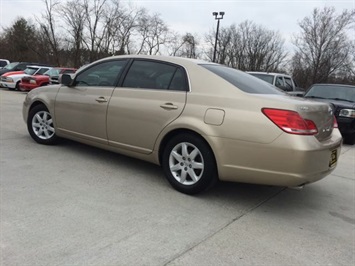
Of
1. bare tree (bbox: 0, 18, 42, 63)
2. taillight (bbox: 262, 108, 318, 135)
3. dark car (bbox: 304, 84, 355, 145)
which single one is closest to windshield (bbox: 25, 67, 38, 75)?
dark car (bbox: 304, 84, 355, 145)

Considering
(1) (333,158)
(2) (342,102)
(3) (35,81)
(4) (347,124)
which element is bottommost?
(3) (35,81)

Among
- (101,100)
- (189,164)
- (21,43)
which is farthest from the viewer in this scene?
(21,43)

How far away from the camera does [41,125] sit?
5.61 metres

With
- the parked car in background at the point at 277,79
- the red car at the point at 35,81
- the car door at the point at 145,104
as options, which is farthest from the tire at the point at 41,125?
the red car at the point at 35,81

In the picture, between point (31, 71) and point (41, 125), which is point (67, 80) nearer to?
point (41, 125)

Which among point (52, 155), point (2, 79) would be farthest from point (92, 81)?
point (2, 79)

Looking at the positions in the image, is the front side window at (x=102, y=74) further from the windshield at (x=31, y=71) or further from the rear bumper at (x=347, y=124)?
the windshield at (x=31, y=71)

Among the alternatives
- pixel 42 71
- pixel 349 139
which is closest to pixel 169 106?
pixel 349 139

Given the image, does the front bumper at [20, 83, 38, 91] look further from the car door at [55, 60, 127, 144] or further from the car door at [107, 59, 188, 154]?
the car door at [107, 59, 188, 154]

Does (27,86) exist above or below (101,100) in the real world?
below

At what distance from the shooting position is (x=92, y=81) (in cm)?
498

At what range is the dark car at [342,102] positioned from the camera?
848cm

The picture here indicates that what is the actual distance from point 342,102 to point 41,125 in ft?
23.9

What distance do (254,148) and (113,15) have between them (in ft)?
131
